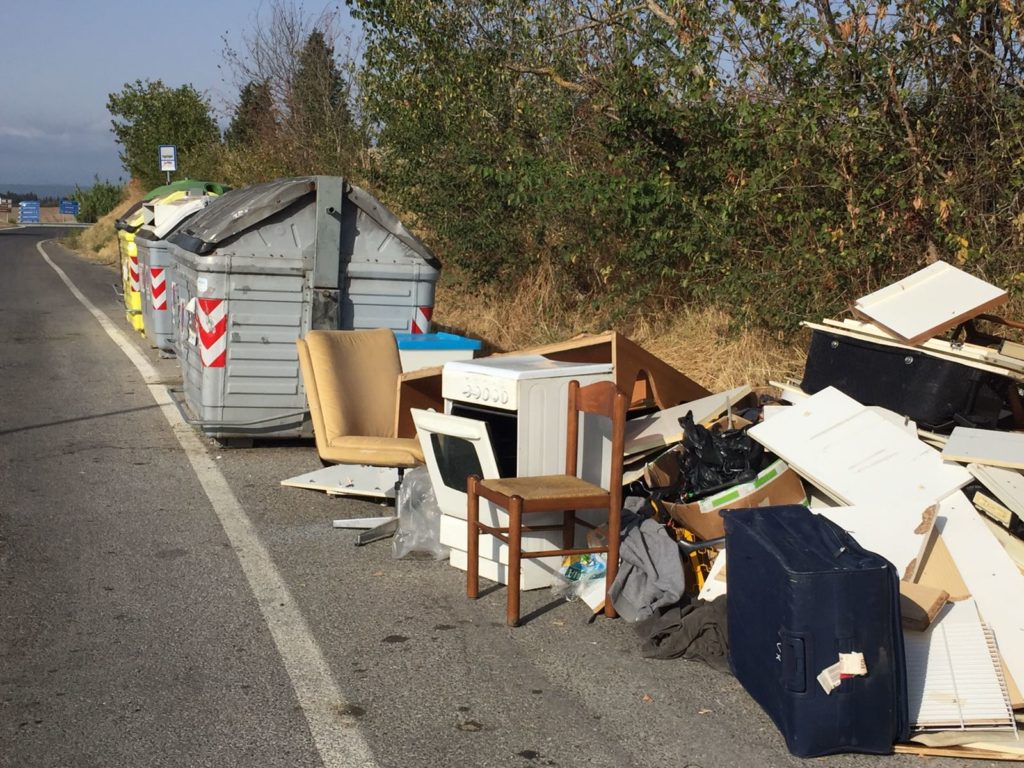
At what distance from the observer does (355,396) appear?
7.88 meters

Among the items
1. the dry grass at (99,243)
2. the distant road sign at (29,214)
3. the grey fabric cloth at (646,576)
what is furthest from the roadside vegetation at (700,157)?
the distant road sign at (29,214)

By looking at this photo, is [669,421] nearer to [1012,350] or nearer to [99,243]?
[1012,350]

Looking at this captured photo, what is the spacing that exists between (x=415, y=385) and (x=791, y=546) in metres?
3.80

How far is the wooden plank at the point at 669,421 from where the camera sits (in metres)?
6.88

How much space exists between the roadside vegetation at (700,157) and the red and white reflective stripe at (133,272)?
3.92 m

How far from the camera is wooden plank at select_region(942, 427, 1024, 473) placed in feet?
18.2

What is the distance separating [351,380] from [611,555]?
3040 millimetres

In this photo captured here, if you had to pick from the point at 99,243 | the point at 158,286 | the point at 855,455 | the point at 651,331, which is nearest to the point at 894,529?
the point at 855,455

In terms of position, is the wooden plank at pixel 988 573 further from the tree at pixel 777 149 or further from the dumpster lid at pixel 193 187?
the dumpster lid at pixel 193 187

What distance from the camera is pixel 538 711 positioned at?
4414mm

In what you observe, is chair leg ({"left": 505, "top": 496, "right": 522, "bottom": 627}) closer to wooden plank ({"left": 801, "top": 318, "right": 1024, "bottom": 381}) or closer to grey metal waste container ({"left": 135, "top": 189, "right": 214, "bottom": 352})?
wooden plank ({"left": 801, "top": 318, "right": 1024, "bottom": 381})

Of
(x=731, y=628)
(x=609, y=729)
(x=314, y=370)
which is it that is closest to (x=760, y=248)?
(x=314, y=370)

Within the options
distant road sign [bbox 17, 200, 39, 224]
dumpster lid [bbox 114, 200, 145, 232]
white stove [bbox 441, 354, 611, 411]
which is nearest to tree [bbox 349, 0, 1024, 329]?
white stove [bbox 441, 354, 611, 411]

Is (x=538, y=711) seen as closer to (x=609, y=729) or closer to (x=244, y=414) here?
(x=609, y=729)
